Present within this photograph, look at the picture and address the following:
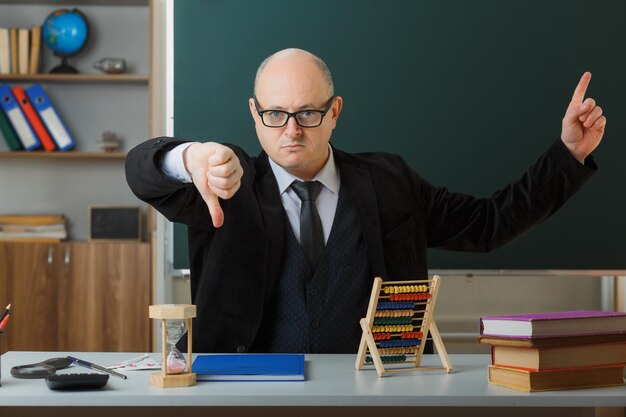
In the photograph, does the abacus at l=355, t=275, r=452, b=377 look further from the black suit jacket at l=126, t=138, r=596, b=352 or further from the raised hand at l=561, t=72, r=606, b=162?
the raised hand at l=561, t=72, r=606, b=162

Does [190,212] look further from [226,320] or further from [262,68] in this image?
[262,68]

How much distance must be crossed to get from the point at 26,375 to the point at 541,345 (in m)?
0.96

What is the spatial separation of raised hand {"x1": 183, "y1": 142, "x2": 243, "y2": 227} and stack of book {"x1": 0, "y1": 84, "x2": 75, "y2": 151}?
296 centimetres

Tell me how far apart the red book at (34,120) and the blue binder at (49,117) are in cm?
2

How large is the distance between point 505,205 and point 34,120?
2.82m

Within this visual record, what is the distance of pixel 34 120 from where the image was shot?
4.30 m

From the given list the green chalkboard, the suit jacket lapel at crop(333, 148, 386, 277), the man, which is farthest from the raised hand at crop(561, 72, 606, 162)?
the green chalkboard

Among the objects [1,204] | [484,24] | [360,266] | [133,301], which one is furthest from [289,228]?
[1,204]

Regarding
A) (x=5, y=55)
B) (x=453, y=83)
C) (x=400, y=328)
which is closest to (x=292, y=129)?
(x=400, y=328)

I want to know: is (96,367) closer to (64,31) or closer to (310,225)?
(310,225)

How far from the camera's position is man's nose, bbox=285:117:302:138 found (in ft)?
6.92

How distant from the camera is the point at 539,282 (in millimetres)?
3635

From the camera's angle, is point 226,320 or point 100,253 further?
point 100,253

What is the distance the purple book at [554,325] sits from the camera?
1.50 meters
